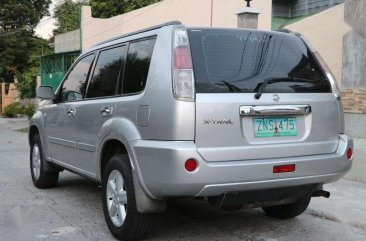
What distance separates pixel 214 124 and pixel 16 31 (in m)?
37.9

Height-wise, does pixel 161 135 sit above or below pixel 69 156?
above

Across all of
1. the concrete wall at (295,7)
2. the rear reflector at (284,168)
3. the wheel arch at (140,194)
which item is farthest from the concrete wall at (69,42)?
the rear reflector at (284,168)

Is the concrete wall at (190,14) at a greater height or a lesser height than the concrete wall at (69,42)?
greater

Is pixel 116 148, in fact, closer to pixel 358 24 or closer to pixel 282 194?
pixel 282 194

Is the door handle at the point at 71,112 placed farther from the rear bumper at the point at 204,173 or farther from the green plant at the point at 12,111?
the green plant at the point at 12,111

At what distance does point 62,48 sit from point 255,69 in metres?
22.7

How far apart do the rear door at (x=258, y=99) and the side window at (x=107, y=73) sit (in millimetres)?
1110

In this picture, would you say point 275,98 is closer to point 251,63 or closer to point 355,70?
point 251,63

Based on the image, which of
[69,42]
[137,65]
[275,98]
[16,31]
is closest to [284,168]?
[275,98]

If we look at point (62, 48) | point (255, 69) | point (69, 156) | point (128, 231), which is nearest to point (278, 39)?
point (255, 69)

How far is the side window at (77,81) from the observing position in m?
5.89

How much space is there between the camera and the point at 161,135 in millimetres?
4086

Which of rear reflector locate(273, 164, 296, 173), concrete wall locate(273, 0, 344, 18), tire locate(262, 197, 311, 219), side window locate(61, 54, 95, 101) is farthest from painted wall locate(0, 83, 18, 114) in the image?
rear reflector locate(273, 164, 296, 173)

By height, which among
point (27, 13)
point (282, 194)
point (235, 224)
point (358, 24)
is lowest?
point (235, 224)
